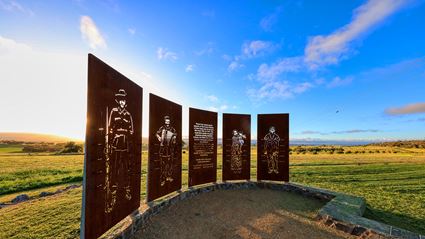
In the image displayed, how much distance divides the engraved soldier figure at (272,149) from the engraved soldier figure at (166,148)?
4.37 meters

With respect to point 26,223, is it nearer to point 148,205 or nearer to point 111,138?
point 148,205

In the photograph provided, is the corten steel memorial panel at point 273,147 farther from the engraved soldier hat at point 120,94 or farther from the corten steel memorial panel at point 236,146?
the engraved soldier hat at point 120,94

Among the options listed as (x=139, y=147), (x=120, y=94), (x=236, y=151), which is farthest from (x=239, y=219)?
(x=120, y=94)

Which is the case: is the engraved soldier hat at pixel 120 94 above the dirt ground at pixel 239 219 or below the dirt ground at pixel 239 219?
above

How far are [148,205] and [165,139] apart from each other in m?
1.95

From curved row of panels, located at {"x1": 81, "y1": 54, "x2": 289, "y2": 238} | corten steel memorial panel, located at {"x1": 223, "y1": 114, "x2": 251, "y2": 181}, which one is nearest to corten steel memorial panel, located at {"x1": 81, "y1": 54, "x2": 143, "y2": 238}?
curved row of panels, located at {"x1": 81, "y1": 54, "x2": 289, "y2": 238}

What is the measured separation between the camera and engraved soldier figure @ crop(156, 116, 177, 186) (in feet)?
21.5

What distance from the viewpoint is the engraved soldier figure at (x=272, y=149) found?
948 cm

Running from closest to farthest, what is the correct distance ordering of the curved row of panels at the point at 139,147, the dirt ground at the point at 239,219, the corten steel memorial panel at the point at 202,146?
the curved row of panels at the point at 139,147 → the dirt ground at the point at 239,219 → the corten steel memorial panel at the point at 202,146

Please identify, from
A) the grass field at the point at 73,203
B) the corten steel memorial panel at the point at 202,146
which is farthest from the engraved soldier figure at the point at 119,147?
the corten steel memorial panel at the point at 202,146

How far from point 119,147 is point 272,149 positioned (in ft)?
22.4

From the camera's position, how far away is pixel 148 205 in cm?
575

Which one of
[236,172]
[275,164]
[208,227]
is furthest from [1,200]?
[275,164]

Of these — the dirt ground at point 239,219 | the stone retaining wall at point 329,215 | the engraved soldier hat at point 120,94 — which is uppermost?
the engraved soldier hat at point 120,94
